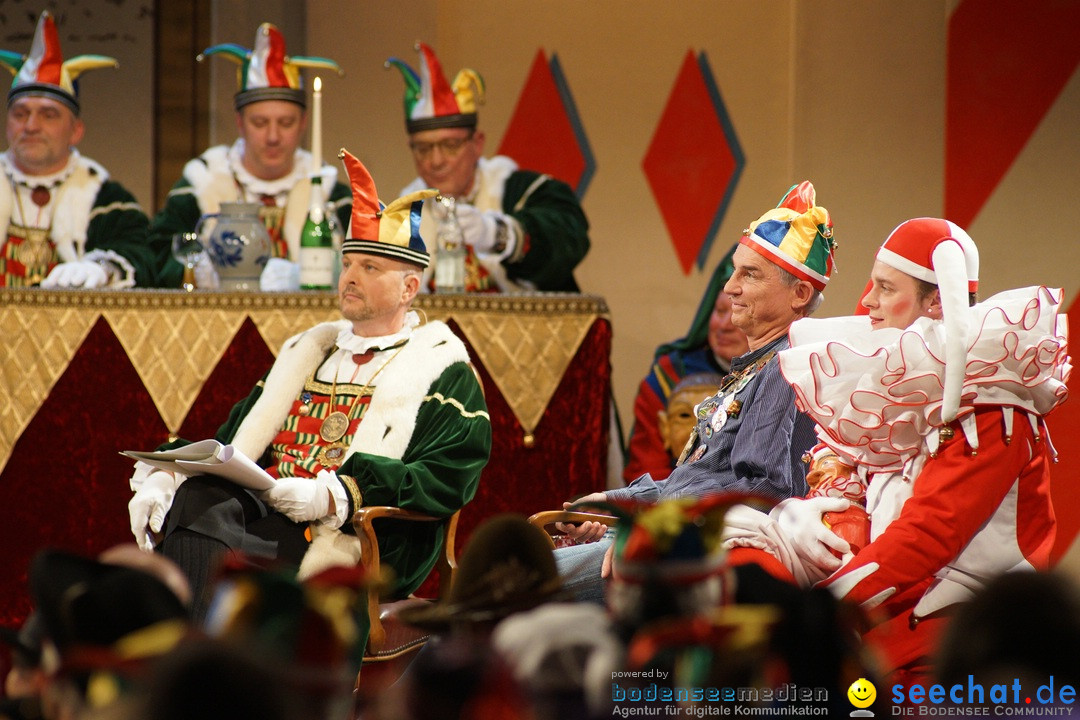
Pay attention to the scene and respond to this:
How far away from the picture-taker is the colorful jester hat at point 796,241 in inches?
121

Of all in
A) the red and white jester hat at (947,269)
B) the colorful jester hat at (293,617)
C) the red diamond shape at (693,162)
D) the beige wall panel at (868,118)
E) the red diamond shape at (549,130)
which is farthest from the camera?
the red diamond shape at (549,130)

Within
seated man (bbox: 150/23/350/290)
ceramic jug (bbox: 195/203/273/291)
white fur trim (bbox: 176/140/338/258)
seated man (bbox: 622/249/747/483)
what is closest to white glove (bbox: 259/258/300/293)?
ceramic jug (bbox: 195/203/273/291)

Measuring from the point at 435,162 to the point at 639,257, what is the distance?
5.95ft

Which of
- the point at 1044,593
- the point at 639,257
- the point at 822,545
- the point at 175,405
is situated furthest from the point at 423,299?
the point at 1044,593

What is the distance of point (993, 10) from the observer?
19.3 feet

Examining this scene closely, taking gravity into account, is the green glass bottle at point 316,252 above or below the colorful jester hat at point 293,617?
above

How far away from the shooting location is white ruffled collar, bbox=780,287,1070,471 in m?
2.32

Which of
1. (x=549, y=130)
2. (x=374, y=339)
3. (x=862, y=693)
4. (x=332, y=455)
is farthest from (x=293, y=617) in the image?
(x=549, y=130)

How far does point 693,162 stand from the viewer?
7070 millimetres

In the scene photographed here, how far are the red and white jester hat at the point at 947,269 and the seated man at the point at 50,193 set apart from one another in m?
3.66

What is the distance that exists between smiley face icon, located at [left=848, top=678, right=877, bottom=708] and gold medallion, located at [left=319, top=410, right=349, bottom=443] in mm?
2341

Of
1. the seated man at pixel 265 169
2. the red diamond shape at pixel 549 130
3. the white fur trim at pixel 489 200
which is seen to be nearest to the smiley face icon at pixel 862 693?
the white fur trim at pixel 489 200

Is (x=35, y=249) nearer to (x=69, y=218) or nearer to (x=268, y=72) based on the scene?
(x=69, y=218)

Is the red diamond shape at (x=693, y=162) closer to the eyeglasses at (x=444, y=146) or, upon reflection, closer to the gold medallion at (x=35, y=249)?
the eyeglasses at (x=444, y=146)
